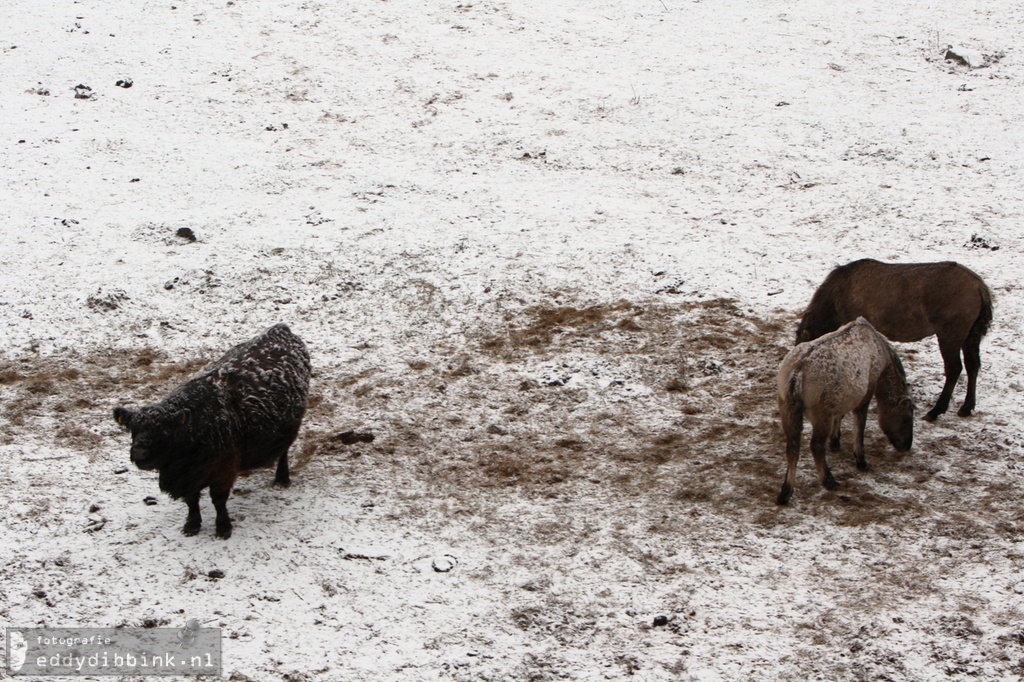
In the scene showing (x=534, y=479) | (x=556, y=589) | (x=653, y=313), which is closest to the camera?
(x=556, y=589)

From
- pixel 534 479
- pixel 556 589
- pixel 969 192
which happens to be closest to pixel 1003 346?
pixel 969 192

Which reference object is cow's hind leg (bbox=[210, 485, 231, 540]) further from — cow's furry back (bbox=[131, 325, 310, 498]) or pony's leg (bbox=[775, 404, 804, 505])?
pony's leg (bbox=[775, 404, 804, 505])

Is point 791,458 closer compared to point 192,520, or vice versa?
point 192,520

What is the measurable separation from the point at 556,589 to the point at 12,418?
19.8ft

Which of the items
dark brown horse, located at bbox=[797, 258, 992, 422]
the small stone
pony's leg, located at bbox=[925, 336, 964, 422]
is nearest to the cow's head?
dark brown horse, located at bbox=[797, 258, 992, 422]

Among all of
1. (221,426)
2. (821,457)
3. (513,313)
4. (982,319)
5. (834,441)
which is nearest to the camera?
(221,426)

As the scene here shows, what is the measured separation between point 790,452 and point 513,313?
180 inches

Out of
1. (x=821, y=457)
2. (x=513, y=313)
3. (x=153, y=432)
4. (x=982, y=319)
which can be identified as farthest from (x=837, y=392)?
(x=153, y=432)

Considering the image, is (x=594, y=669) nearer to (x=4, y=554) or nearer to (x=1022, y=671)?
(x=1022, y=671)

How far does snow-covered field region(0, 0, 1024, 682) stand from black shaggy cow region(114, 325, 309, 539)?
1.59 feet

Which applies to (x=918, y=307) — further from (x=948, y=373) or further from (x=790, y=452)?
(x=790, y=452)

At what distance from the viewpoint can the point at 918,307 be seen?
30.2ft

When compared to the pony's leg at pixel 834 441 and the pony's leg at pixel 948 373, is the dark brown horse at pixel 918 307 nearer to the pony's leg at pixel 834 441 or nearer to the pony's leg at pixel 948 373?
the pony's leg at pixel 948 373

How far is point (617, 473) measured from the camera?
806 cm
